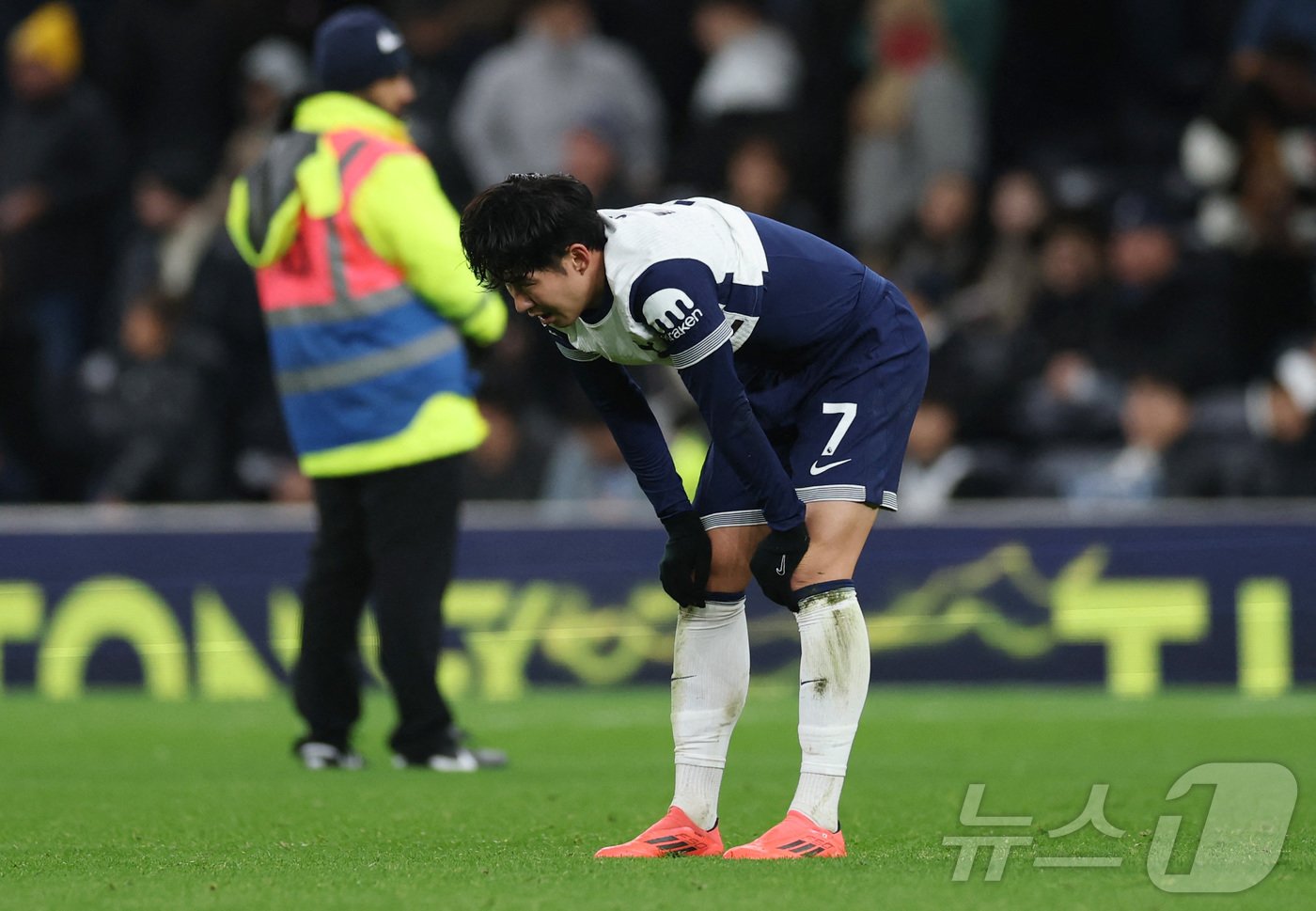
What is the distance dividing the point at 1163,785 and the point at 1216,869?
1.95 meters

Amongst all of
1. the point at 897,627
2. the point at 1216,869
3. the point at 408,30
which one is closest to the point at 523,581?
the point at 897,627

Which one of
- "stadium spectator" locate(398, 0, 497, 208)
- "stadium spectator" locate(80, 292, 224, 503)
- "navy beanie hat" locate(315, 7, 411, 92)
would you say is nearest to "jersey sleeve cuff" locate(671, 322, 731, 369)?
"navy beanie hat" locate(315, 7, 411, 92)

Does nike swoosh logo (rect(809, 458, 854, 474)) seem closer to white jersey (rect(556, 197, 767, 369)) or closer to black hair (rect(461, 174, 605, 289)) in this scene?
white jersey (rect(556, 197, 767, 369))

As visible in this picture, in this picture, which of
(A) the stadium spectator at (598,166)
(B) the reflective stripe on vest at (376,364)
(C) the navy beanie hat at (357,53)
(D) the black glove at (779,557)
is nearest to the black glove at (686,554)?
(D) the black glove at (779,557)

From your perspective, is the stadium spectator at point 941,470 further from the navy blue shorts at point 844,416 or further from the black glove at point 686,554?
the black glove at point 686,554

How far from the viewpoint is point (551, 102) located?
1337cm

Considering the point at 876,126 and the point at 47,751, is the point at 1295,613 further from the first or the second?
the point at 47,751

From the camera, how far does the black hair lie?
4883 millimetres

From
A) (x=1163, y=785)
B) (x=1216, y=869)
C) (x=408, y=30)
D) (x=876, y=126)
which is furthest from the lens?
(x=408, y=30)

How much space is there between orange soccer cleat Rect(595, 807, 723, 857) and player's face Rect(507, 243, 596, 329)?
1.27 m

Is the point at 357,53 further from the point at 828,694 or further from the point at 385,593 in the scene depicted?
the point at 828,694

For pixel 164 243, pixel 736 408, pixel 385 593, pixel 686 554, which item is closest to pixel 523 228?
pixel 736 408

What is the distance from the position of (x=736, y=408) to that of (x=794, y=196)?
28.0ft

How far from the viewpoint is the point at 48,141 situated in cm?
1380
